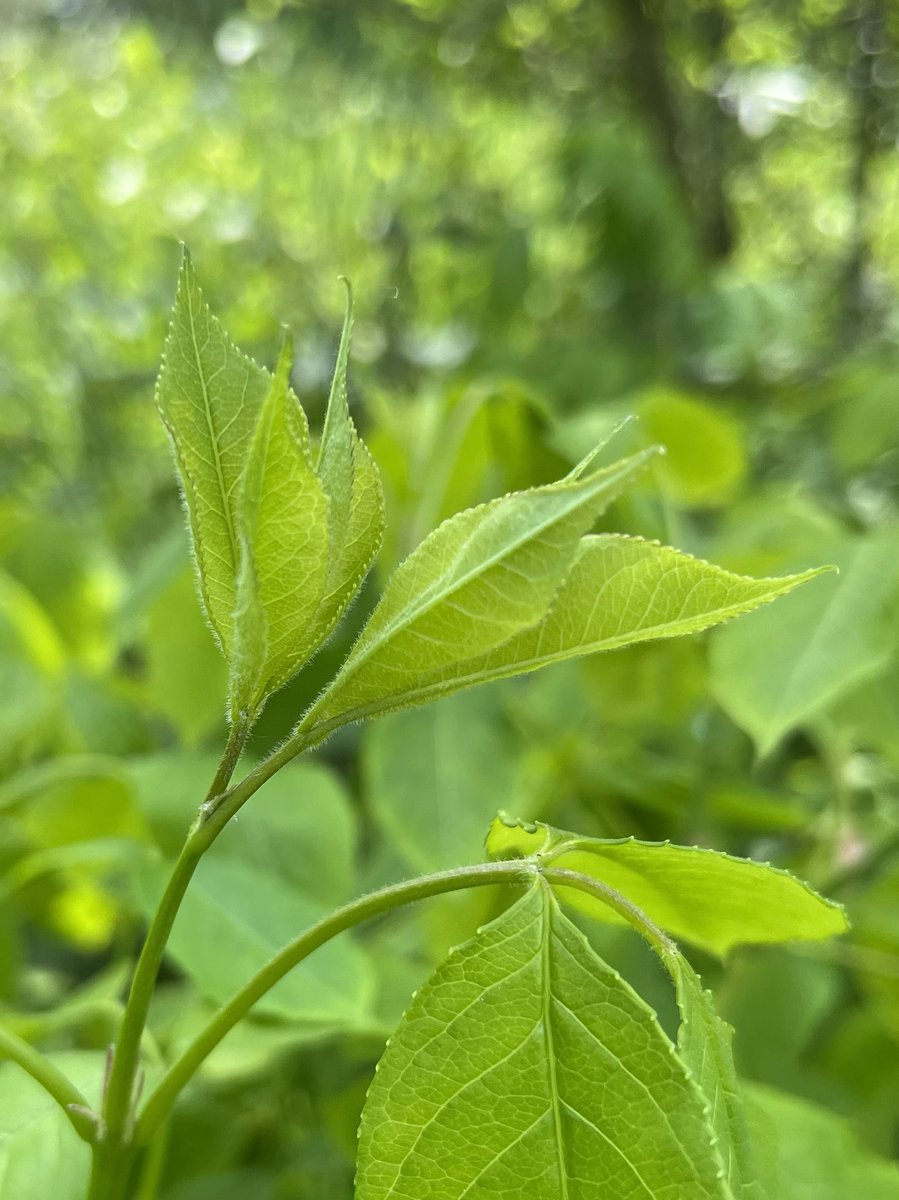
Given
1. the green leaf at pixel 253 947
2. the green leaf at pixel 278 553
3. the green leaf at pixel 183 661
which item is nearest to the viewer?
the green leaf at pixel 278 553

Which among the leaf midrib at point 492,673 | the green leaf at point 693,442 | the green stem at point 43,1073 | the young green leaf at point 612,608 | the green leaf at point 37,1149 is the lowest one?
the green leaf at point 37,1149

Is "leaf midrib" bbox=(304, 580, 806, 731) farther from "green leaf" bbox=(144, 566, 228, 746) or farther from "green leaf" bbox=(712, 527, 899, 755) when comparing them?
"green leaf" bbox=(144, 566, 228, 746)

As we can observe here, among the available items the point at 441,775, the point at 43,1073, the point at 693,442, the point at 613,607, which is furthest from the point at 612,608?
the point at 693,442

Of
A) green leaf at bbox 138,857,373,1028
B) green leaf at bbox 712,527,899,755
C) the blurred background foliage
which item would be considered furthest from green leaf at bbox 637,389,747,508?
green leaf at bbox 138,857,373,1028

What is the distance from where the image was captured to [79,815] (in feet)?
1.33

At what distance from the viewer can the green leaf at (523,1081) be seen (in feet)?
0.48

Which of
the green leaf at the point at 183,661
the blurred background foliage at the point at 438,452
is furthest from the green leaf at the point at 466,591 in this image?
the green leaf at the point at 183,661

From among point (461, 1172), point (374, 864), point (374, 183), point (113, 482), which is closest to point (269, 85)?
point (374, 183)

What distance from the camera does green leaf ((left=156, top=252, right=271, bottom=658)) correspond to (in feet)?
0.50

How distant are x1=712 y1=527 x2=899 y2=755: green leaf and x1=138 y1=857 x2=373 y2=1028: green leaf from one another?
127 millimetres

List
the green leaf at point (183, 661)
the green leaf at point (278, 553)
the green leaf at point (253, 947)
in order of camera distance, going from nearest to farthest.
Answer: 1. the green leaf at point (278, 553)
2. the green leaf at point (253, 947)
3. the green leaf at point (183, 661)

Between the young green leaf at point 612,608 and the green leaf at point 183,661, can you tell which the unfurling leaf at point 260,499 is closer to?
the young green leaf at point 612,608

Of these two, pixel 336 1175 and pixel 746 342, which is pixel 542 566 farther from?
pixel 746 342

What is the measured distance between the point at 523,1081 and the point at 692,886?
4 centimetres
